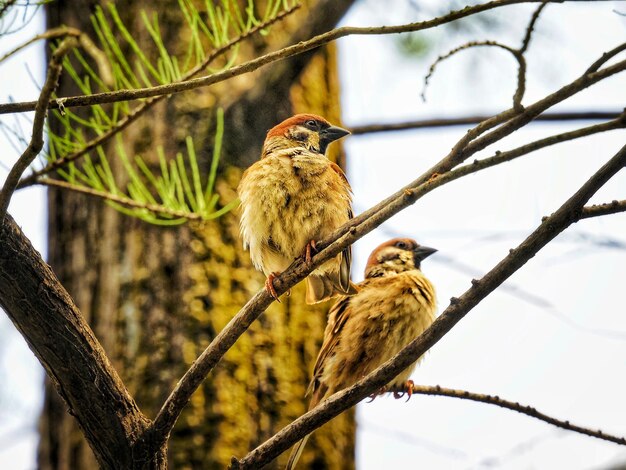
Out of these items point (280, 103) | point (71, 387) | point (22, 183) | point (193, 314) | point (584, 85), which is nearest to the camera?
point (584, 85)

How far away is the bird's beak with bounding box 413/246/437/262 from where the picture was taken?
14.3 ft

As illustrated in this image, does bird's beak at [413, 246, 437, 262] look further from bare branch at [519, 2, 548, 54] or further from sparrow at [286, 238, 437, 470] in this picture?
bare branch at [519, 2, 548, 54]

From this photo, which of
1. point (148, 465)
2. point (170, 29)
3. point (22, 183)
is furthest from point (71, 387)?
point (170, 29)

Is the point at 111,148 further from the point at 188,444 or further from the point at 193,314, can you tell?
the point at 188,444

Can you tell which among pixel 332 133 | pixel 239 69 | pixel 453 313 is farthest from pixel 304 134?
pixel 453 313

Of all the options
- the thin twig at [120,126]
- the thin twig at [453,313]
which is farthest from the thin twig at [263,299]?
the thin twig at [120,126]

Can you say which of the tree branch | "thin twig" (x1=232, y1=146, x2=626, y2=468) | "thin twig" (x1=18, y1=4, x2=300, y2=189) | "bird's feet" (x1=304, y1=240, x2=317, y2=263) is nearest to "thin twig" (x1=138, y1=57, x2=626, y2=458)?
the tree branch

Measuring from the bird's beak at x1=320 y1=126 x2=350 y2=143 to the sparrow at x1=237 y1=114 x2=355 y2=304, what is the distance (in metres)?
0.24

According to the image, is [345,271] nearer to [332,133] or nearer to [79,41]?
[332,133]

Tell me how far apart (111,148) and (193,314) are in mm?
1087

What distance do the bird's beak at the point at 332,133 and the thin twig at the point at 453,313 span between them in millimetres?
1727

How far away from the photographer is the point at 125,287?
369 cm

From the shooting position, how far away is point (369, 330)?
350 centimetres

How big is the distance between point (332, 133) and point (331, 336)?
93 cm
